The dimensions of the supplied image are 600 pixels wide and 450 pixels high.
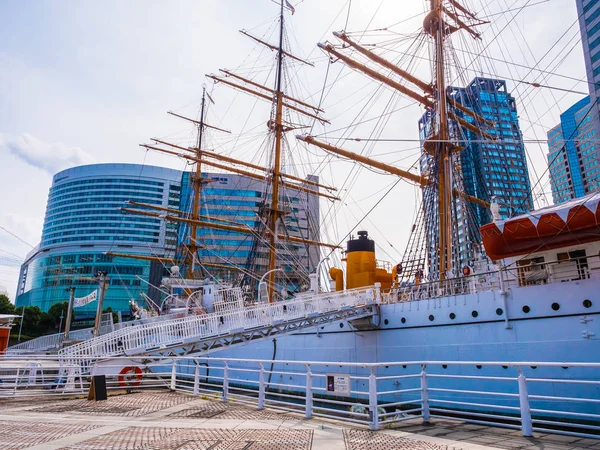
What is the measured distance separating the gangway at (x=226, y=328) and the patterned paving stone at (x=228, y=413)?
534 cm

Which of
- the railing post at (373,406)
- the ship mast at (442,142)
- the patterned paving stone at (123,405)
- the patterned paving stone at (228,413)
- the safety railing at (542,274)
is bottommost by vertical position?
the patterned paving stone at (123,405)

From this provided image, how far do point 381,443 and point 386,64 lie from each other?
21.6m

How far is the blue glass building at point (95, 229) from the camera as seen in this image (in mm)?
87125

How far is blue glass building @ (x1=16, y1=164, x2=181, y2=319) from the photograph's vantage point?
87.1m

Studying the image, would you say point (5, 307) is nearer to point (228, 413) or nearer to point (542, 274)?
point (228, 413)

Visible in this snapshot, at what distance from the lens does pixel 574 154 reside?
151ft

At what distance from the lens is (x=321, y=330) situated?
18.3m

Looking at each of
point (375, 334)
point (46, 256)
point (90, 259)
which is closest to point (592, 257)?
point (375, 334)

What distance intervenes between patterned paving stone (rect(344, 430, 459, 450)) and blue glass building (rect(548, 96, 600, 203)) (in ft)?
31.6

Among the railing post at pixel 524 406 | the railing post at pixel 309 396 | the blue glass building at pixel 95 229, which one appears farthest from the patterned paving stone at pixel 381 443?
the blue glass building at pixel 95 229

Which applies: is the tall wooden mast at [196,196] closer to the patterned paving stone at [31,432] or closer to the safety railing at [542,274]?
the safety railing at [542,274]

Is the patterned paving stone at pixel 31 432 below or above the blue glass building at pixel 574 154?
below

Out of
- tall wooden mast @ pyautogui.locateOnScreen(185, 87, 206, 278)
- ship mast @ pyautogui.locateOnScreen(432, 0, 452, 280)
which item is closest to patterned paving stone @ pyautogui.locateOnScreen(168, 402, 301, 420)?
ship mast @ pyautogui.locateOnScreen(432, 0, 452, 280)

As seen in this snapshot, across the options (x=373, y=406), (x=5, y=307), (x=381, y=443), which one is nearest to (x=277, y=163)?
(x=373, y=406)
